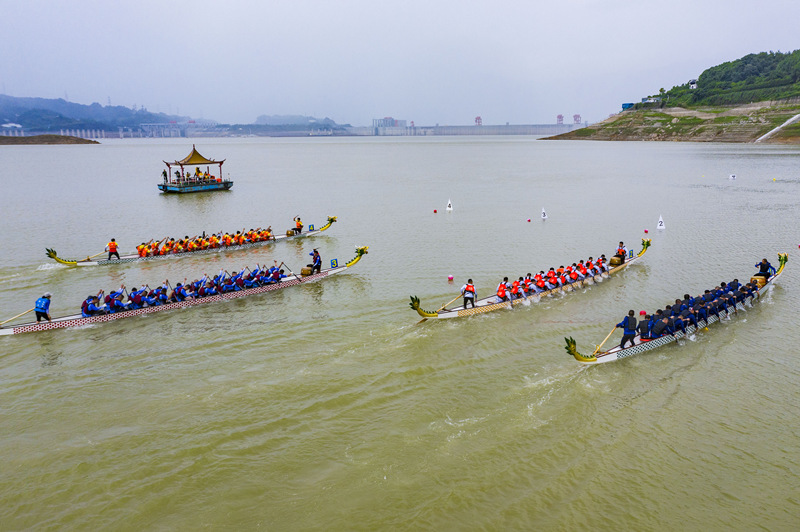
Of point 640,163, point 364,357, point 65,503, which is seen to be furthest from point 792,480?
point 640,163

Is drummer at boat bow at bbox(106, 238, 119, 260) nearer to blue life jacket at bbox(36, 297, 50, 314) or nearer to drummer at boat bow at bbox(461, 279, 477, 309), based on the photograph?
blue life jacket at bbox(36, 297, 50, 314)

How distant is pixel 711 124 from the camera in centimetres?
12975

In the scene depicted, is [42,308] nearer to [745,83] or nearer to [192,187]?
[192,187]

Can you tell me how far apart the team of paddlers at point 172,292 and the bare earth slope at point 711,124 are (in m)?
125

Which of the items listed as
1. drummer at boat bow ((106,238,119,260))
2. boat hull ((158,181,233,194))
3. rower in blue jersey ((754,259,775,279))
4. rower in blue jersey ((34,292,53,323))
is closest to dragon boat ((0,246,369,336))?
rower in blue jersey ((34,292,53,323))

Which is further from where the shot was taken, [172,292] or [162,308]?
[172,292]

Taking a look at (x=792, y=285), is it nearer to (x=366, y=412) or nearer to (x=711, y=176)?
(x=366, y=412)

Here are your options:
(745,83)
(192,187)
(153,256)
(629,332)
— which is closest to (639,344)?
(629,332)

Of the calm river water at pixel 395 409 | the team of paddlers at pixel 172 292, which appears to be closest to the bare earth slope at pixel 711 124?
the calm river water at pixel 395 409

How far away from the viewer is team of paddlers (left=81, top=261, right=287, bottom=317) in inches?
699

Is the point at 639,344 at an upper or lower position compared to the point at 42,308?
lower

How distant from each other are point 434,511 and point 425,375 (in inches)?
200

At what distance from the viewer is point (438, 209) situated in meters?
42.1

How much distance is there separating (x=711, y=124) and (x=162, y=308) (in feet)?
489
